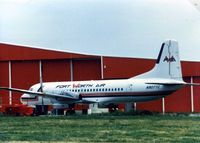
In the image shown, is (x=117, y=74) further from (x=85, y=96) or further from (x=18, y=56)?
(x=18, y=56)

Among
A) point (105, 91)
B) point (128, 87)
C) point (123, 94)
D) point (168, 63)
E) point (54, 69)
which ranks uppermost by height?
point (54, 69)

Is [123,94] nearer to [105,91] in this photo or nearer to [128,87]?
[128,87]

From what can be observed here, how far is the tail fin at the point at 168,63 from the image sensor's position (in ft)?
189

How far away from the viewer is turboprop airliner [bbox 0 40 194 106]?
186 ft

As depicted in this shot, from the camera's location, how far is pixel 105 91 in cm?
5956

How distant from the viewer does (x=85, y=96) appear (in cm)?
6103

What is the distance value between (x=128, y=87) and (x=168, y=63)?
4527 mm

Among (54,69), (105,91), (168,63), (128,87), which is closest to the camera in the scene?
(128,87)

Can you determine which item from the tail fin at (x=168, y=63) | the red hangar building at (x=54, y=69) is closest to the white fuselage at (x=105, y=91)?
the tail fin at (x=168, y=63)

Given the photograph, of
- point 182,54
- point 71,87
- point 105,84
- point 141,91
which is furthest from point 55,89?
point 182,54

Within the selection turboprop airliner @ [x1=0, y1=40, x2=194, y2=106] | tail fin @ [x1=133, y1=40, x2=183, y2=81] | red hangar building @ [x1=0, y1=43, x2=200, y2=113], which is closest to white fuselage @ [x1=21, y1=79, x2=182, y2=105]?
turboprop airliner @ [x1=0, y1=40, x2=194, y2=106]

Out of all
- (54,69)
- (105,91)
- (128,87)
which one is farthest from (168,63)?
(54,69)

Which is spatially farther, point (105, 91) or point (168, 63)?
point (105, 91)

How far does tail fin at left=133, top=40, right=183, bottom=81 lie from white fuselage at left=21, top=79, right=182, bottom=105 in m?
1.97
